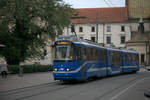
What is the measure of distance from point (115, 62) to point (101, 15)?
50.6 metres

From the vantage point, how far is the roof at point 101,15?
254 ft

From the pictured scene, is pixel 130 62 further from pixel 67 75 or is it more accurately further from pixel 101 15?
pixel 101 15

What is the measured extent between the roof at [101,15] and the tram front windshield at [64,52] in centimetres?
5745

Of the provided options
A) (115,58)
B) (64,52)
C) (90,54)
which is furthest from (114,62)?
(64,52)

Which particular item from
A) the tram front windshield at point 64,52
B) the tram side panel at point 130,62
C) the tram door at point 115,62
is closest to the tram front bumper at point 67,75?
the tram front windshield at point 64,52

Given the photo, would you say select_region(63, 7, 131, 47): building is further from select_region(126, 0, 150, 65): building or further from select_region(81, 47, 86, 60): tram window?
select_region(81, 47, 86, 60): tram window

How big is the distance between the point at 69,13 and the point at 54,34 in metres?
3.12

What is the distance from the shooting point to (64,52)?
1994 cm

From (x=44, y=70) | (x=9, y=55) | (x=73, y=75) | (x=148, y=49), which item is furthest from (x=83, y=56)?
(x=148, y=49)

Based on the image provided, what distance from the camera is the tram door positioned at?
28.3 meters

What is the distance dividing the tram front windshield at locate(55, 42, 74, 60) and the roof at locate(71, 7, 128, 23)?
57.4m

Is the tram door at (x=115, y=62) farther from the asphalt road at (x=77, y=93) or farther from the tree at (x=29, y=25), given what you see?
the asphalt road at (x=77, y=93)

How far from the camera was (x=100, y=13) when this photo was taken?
7988 cm

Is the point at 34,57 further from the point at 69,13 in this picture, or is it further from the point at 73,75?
the point at 73,75
